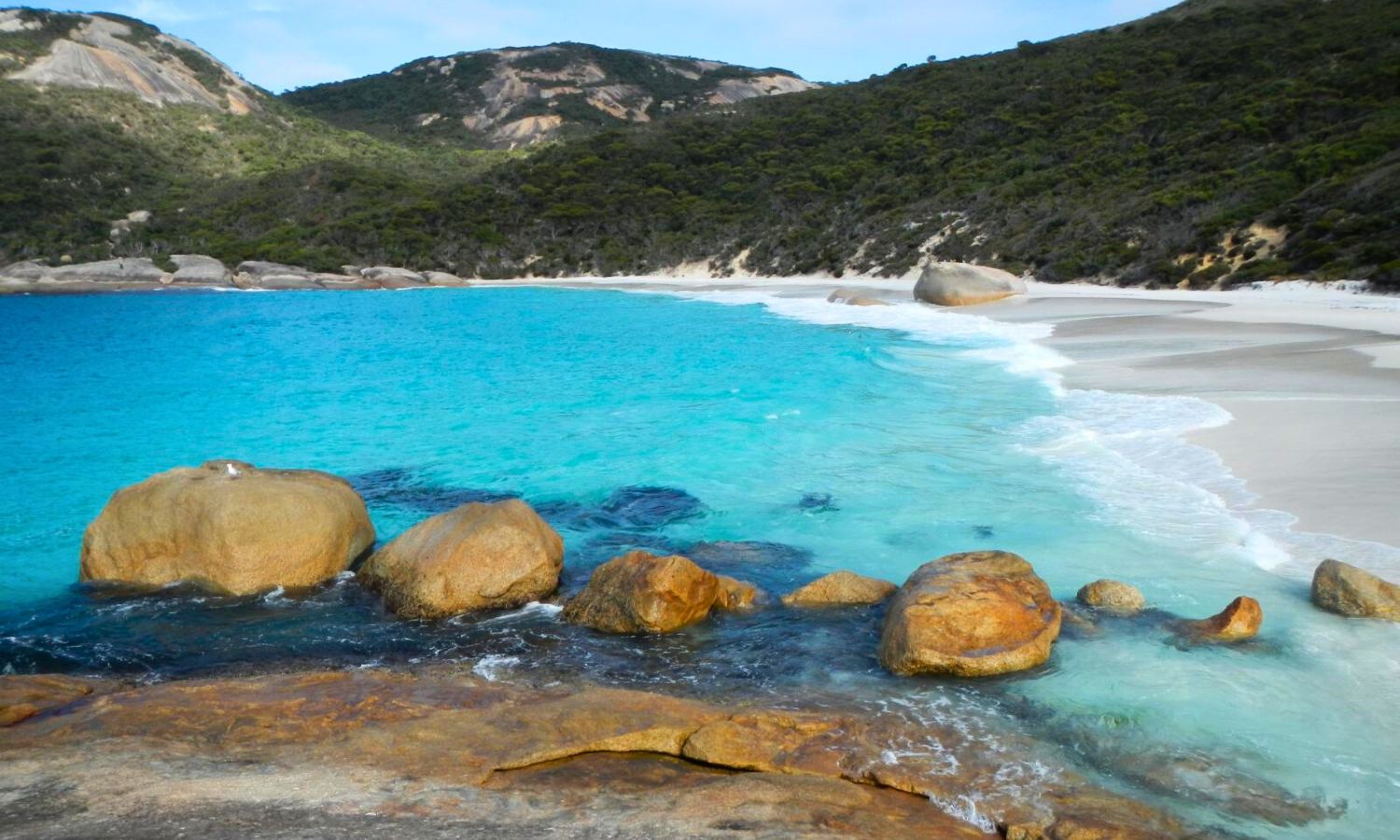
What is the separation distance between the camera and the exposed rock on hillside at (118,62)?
79.5 m

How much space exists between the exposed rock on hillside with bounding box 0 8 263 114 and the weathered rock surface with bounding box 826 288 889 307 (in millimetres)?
76201

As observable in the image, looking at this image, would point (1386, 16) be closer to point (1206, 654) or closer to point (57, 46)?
point (1206, 654)

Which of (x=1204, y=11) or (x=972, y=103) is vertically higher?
(x=1204, y=11)

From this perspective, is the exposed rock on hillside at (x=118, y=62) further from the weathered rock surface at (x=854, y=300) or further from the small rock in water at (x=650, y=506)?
the small rock in water at (x=650, y=506)

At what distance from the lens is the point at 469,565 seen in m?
7.11

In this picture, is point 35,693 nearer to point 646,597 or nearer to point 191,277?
point 646,597

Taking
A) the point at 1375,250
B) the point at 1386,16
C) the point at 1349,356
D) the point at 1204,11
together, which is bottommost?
the point at 1349,356

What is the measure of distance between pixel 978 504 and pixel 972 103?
181 ft

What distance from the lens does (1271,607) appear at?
638 cm

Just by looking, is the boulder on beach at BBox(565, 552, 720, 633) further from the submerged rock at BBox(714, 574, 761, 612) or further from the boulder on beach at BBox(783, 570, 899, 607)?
the boulder on beach at BBox(783, 570, 899, 607)

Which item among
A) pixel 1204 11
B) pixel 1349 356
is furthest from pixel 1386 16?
pixel 1349 356

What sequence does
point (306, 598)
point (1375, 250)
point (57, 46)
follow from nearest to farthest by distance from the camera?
point (306, 598) → point (1375, 250) → point (57, 46)

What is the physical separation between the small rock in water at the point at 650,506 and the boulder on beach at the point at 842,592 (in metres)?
2.62

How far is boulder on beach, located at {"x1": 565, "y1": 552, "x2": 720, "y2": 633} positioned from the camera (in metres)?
6.59
